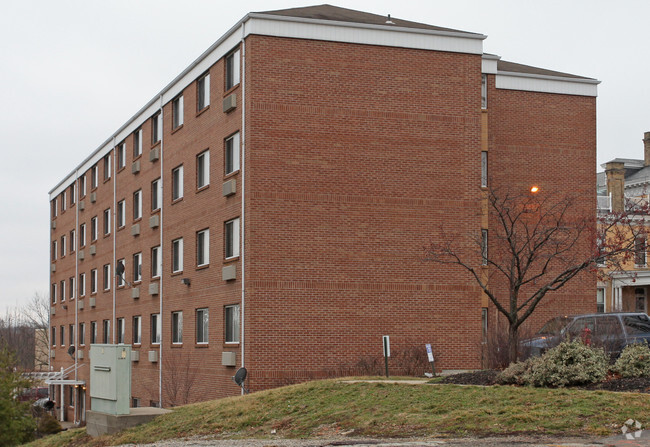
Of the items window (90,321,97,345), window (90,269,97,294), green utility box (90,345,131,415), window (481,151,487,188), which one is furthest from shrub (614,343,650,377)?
window (90,269,97,294)

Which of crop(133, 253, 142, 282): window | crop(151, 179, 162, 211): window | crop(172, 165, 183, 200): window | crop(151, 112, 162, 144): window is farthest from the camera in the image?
crop(133, 253, 142, 282): window

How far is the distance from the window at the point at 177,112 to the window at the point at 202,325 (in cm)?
854

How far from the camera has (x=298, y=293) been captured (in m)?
31.7

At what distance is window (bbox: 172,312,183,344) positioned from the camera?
38.9m

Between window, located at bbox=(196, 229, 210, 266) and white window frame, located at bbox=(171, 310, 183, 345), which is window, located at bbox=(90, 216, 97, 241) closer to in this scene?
white window frame, located at bbox=(171, 310, 183, 345)

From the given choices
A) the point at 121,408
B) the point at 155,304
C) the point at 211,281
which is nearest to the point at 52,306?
the point at 155,304

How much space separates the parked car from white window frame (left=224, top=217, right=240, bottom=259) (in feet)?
36.3

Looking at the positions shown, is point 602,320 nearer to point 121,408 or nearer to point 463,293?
point 463,293

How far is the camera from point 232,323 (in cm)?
3338

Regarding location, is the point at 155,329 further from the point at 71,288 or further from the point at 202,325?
the point at 71,288

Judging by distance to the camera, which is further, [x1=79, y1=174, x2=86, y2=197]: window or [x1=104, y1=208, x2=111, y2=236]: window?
[x1=79, y1=174, x2=86, y2=197]: window

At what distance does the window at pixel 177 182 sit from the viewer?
4016cm

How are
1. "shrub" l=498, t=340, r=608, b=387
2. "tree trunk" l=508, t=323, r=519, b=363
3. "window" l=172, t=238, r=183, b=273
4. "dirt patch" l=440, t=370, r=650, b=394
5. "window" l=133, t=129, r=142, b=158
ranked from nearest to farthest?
"dirt patch" l=440, t=370, r=650, b=394 → "shrub" l=498, t=340, r=608, b=387 → "tree trunk" l=508, t=323, r=519, b=363 → "window" l=172, t=238, r=183, b=273 → "window" l=133, t=129, r=142, b=158

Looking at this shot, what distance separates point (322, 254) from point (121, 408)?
445 inches
